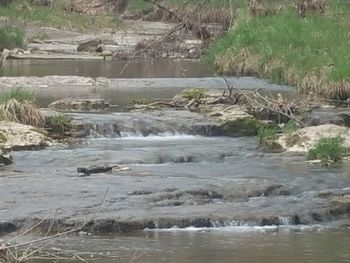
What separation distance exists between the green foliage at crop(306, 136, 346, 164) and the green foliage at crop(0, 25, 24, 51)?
69.5ft

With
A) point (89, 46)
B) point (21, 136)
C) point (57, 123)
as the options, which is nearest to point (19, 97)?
point (57, 123)

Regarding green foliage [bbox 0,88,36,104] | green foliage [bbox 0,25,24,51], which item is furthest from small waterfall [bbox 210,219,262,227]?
green foliage [bbox 0,25,24,51]

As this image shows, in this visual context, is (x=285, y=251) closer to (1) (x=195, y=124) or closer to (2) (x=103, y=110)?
(1) (x=195, y=124)

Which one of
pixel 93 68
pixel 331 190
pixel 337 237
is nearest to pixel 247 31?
pixel 93 68

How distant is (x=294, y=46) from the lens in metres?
24.8

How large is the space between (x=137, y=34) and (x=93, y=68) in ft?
29.8

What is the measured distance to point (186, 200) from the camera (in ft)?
38.1

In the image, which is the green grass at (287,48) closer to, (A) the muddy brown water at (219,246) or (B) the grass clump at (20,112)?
(B) the grass clump at (20,112)

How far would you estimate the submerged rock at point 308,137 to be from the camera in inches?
612

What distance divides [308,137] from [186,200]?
464 centimetres

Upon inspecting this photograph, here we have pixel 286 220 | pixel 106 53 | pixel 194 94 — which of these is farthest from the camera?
pixel 106 53

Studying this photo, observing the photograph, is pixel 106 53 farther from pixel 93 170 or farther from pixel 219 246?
pixel 219 246

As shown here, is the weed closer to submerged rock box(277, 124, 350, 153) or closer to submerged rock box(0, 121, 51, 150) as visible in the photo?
submerged rock box(0, 121, 51, 150)

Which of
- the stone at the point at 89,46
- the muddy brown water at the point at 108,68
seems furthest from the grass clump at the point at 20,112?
the stone at the point at 89,46
